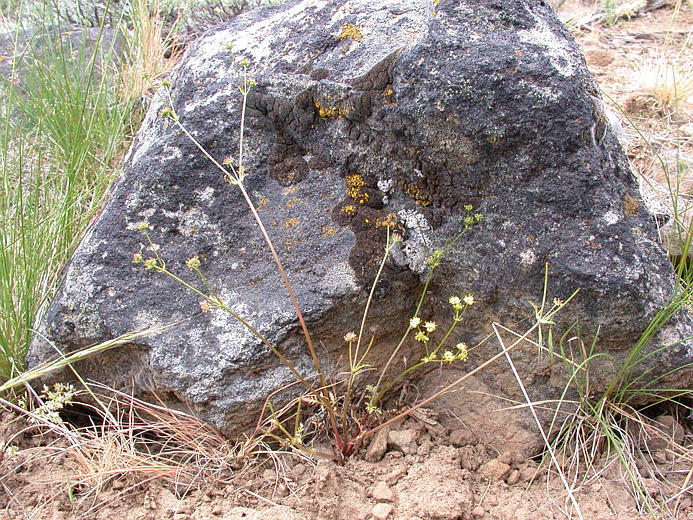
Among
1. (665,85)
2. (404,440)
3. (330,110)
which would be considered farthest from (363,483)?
(665,85)

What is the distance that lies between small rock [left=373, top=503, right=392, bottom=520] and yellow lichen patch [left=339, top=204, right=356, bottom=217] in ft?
2.69

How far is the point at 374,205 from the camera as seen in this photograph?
185cm

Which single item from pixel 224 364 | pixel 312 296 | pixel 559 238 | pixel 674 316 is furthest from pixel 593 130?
pixel 224 364

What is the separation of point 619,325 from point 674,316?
0.18 m

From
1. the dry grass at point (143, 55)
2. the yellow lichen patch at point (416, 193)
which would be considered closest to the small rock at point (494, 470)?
the yellow lichen patch at point (416, 193)

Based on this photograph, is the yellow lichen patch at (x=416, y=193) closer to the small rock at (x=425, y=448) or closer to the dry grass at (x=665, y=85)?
the small rock at (x=425, y=448)

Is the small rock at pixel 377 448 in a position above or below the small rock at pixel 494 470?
above

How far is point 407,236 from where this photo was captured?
1830mm

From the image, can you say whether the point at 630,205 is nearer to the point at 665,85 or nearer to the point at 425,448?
the point at 425,448

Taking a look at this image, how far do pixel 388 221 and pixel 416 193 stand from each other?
116mm

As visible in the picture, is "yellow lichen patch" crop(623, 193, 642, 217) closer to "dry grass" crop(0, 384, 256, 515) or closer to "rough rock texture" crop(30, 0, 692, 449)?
"rough rock texture" crop(30, 0, 692, 449)

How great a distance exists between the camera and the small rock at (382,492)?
65.4 inches

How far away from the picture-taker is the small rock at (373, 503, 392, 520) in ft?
5.26

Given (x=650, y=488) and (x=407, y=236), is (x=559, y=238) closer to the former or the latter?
(x=407, y=236)
